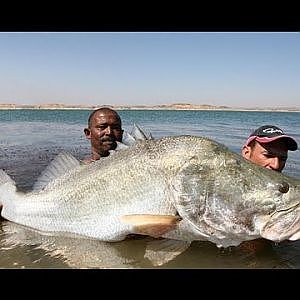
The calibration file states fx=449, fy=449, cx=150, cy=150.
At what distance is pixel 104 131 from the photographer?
6773 mm

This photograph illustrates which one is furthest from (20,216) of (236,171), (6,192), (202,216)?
(236,171)

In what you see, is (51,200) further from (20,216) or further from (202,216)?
(202,216)

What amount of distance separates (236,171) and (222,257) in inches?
36.3

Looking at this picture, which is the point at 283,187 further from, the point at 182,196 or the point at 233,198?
the point at 182,196

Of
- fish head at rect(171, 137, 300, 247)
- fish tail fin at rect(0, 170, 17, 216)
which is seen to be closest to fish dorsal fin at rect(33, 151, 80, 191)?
fish tail fin at rect(0, 170, 17, 216)

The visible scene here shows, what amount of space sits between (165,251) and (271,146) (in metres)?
1.73

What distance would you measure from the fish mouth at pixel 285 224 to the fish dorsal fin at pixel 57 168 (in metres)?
2.26

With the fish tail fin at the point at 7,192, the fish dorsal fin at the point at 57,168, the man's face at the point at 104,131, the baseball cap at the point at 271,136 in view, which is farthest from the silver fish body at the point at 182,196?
the man's face at the point at 104,131

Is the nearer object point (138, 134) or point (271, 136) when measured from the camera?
point (138, 134)

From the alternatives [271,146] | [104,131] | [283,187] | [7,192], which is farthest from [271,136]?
[7,192]

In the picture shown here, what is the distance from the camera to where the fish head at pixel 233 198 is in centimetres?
377

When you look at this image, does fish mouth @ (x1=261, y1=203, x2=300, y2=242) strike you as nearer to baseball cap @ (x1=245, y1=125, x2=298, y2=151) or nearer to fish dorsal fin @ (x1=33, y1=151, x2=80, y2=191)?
baseball cap @ (x1=245, y1=125, x2=298, y2=151)

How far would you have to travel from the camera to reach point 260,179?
3.95 metres
